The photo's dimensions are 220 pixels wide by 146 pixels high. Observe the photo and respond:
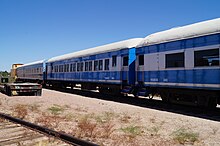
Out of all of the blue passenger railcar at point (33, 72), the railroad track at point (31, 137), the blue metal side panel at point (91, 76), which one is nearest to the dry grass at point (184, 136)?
the railroad track at point (31, 137)

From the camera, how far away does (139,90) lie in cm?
1438

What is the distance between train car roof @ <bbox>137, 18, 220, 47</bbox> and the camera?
10048 millimetres

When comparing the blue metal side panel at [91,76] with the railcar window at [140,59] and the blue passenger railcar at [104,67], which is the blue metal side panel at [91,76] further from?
the railcar window at [140,59]

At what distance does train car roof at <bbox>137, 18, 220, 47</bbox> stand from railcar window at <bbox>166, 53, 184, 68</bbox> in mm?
818

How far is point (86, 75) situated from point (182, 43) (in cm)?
1115

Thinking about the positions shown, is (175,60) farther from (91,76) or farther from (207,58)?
(91,76)

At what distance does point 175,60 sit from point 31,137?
8.28m

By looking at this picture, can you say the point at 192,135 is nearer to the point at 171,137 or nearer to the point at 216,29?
the point at 171,137

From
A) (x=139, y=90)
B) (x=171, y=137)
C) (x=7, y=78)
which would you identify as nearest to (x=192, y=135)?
(x=171, y=137)

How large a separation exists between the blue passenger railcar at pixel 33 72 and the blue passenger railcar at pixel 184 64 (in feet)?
78.6

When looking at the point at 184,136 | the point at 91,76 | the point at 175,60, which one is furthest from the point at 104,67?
the point at 184,136

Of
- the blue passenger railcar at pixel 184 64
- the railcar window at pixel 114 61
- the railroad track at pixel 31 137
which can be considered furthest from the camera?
the railcar window at pixel 114 61

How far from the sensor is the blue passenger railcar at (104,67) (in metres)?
15.5

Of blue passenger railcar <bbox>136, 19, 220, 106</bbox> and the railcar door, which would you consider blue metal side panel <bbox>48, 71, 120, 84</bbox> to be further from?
blue passenger railcar <bbox>136, 19, 220, 106</bbox>
